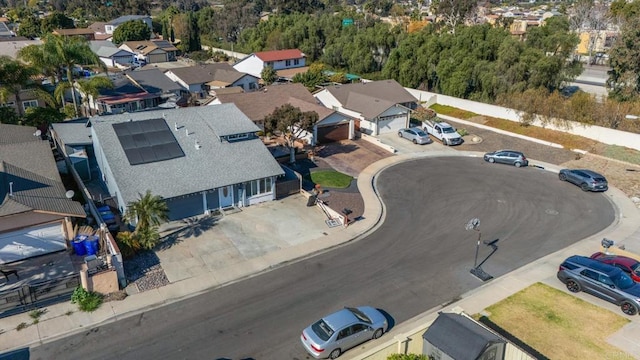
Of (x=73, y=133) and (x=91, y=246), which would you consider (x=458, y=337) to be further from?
(x=73, y=133)

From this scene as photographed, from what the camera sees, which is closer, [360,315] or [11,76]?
[360,315]

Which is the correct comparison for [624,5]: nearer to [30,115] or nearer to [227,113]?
[227,113]

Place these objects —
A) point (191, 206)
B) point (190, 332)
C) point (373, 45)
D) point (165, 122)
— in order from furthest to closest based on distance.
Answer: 1. point (373, 45)
2. point (165, 122)
3. point (191, 206)
4. point (190, 332)

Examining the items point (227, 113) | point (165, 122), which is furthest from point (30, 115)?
point (227, 113)

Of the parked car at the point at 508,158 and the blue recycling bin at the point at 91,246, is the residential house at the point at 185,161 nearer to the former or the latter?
the blue recycling bin at the point at 91,246

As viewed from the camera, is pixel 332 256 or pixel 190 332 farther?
pixel 332 256

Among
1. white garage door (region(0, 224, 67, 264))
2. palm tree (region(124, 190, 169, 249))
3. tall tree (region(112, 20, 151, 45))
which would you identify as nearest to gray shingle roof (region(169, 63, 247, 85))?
palm tree (region(124, 190, 169, 249))

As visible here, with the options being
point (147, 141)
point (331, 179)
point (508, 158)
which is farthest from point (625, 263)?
point (147, 141)
